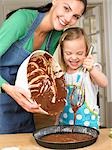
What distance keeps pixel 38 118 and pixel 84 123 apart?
0.20 metres

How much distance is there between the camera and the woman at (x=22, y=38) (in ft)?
3.37

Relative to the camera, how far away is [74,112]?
1.11 metres

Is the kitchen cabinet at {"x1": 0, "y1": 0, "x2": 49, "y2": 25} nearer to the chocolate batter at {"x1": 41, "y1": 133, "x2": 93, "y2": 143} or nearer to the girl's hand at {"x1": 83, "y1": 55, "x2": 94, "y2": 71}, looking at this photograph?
the girl's hand at {"x1": 83, "y1": 55, "x2": 94, "y2": 71}

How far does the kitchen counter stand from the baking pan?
0.02 meters

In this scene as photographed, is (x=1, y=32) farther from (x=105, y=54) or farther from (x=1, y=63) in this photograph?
(x=105, y=54)

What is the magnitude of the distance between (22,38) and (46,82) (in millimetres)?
183

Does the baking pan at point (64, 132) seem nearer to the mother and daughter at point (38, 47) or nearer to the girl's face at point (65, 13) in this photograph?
the mother and daughter at point (38, 47)

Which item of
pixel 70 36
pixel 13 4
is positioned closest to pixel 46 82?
pixel 70 36

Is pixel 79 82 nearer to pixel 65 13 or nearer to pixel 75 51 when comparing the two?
pixel 75 51

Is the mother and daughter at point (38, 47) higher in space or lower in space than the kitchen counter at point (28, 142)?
higher

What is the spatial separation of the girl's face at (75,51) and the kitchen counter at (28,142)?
29 centimetres

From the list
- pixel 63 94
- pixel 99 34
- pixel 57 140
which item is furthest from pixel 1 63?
pixel 99 34

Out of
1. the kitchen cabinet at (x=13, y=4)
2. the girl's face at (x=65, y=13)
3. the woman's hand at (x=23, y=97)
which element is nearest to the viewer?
the woman's hand at (x=23, y=97)

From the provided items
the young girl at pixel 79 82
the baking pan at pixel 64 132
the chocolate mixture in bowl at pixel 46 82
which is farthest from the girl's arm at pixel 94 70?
the baking pan at pixel 64 132
